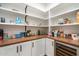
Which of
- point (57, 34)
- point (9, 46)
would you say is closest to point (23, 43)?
point (9, 46)

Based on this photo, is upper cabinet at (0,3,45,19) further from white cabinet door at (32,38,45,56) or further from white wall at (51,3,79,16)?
white cabinet door at (32,38,45,56)

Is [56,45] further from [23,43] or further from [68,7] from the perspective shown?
[68,7]

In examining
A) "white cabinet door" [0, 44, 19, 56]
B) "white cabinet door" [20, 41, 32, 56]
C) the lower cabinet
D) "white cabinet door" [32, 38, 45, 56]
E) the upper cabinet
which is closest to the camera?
"white cabinet door" [0, 44, 19, 56]

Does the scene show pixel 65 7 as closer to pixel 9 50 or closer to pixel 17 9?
pixel 17 9

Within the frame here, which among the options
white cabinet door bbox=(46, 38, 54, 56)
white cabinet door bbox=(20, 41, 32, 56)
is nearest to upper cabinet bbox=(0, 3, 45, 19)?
white cabinet door bbox=(20, 41, 32, 56)

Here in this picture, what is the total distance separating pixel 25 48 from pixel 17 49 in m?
0.29

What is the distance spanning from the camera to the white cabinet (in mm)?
1390

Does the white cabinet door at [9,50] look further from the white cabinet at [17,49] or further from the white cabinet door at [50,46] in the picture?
the white cabinet door at [50,46]

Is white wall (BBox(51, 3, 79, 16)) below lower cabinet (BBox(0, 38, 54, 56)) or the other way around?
the other way around

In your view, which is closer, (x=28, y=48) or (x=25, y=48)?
(x=25, y=48)

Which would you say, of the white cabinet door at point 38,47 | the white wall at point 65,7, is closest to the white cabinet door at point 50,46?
the white cabinet door at point 38,47

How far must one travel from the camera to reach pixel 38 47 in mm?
2479

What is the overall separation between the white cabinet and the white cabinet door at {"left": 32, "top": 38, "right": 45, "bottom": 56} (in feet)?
0.66

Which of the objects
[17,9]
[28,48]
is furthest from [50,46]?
[17,9]
